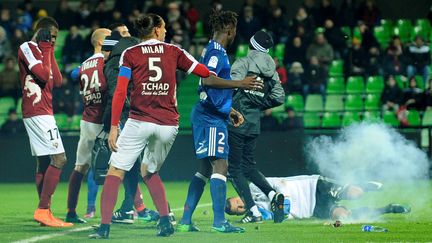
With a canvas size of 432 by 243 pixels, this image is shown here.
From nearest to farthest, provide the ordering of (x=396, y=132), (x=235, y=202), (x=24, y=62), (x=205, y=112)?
(x=205, y=112), (x=24, y=62), (x=235, y=202), (x=396, y=132)

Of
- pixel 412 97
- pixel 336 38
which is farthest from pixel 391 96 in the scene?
pixel 336 38

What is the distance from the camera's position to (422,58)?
2267cm

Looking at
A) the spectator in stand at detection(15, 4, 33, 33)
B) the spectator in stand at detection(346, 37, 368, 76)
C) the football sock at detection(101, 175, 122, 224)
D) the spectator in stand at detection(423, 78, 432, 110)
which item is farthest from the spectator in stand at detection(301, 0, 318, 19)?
the football sock at detection(101, 175, 122, 224)

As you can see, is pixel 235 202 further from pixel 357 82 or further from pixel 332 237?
pixel 357 82

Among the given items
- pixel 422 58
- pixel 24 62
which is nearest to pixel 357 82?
pixel 422 58

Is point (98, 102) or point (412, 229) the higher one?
point (98, 102)

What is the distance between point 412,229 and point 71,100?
12.8 meters

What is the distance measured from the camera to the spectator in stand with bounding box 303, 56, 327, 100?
73.9 feet

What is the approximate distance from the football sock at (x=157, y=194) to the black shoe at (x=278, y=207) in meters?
1.85

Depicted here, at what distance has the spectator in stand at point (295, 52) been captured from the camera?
23.1 metres

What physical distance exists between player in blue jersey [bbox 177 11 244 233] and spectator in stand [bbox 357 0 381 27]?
1399cm

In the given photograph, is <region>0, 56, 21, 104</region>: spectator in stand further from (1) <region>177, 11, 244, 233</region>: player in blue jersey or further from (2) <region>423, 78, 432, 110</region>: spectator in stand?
(1) <region>177, 11, 244, 233</region>: player in blue jersey

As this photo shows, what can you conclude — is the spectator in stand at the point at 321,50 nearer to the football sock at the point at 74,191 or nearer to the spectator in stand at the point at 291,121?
the spectator in stand at the point at 291,121

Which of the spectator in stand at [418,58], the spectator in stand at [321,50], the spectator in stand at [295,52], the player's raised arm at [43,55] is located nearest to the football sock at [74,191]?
the player's raised arm at [43,55]
